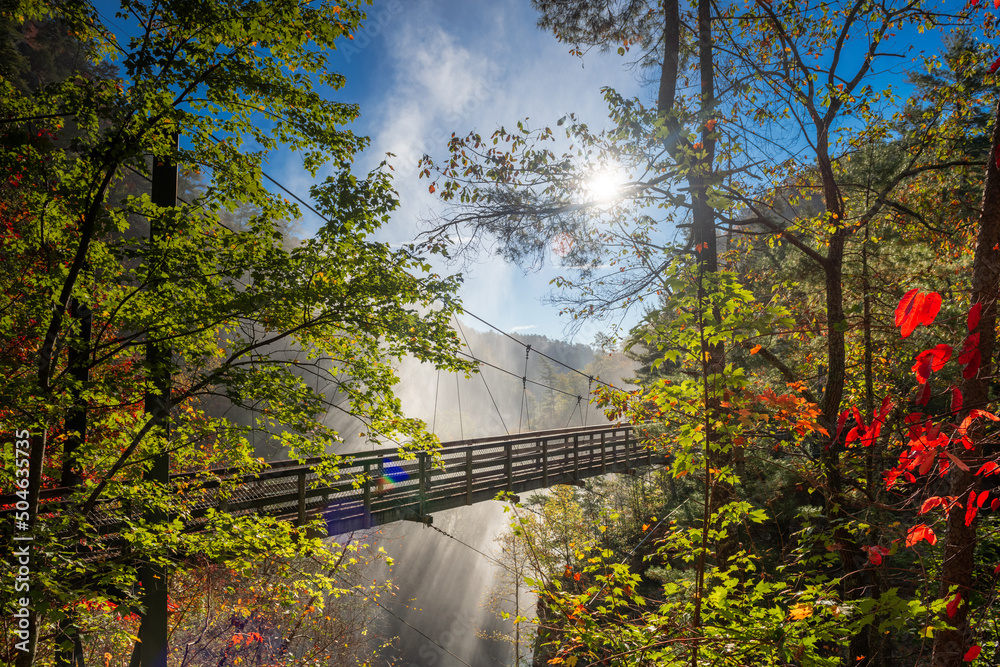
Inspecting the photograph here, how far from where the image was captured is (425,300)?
378 cm

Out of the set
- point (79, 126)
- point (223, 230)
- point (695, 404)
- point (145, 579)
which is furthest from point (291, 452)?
point (695, 404)

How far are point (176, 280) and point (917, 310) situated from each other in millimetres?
3773

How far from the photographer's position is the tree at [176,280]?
2627mm

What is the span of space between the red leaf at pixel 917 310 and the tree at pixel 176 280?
2975mm

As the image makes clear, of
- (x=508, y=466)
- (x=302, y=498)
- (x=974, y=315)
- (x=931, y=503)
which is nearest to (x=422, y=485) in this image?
(x=302, y=498)

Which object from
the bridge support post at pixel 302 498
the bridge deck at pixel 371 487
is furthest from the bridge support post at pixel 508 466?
the bridge support post at pixel 302 498

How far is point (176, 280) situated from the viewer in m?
3.03

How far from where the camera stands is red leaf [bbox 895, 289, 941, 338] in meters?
1.09

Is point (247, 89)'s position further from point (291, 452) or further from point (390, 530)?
point (390, 530)

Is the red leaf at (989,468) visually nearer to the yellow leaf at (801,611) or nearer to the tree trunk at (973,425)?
the tree trunk at (973,425)

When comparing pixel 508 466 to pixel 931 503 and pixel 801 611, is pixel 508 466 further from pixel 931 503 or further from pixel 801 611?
pixel 931 503

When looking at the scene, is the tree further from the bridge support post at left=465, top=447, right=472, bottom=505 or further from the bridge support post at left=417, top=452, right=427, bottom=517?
the bridge support post at left=465, top=447, right=472, bottom=505

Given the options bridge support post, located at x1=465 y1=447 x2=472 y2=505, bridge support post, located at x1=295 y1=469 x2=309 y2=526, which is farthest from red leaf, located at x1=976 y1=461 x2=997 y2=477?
bridge support post, located at x1=465 y1=447 x2=472 y2=505

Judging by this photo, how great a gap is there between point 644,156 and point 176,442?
436 cm
